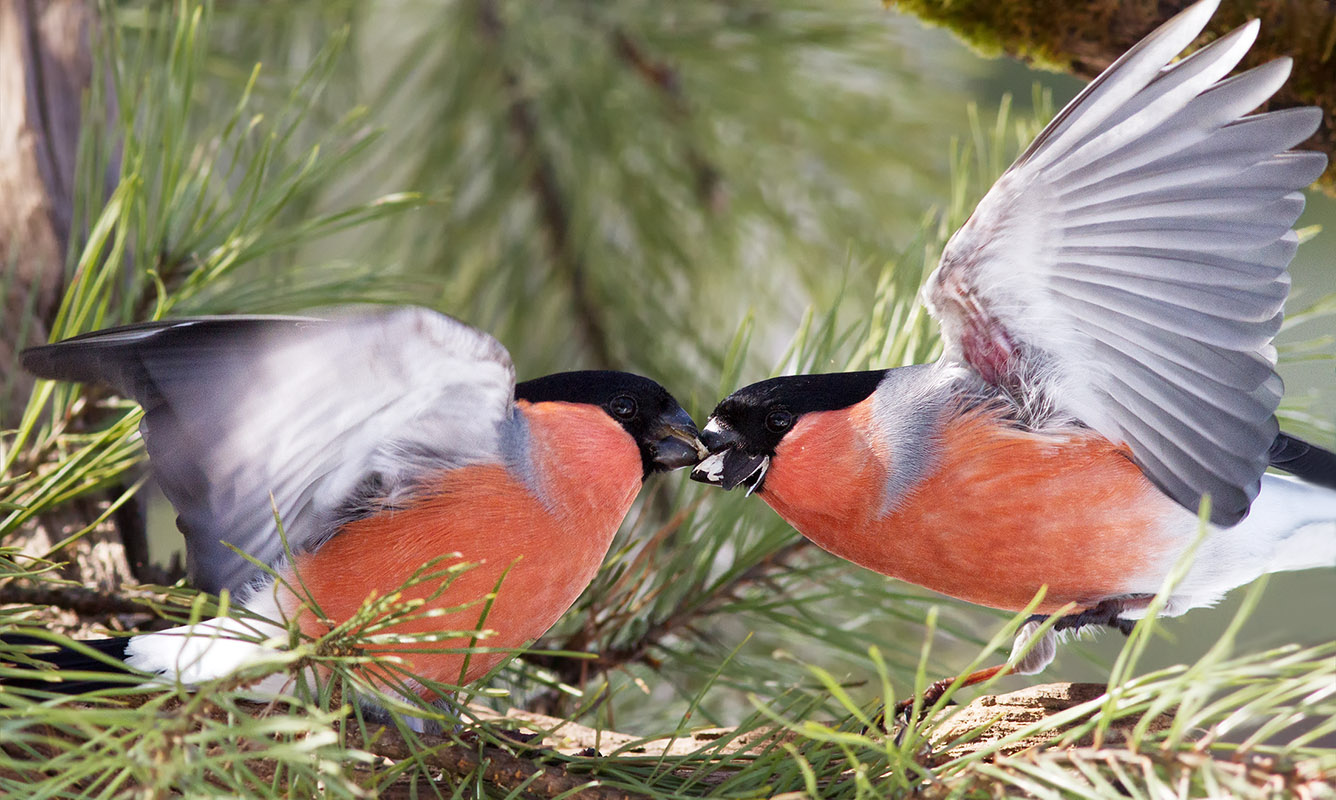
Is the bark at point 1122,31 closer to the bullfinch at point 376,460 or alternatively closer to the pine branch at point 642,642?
the bullfinch at point 376,460

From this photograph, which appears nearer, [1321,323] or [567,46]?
[1321,323]

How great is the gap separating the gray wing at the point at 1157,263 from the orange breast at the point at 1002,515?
0.05 meters

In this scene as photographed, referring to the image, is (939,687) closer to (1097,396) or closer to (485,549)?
(1097,396)

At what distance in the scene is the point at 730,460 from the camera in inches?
50.5

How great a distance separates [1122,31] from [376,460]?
97 cm

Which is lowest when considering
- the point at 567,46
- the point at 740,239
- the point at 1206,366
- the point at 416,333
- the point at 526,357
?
the point at 526,357

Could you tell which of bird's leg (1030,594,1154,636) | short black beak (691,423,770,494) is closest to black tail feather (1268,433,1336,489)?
bird's leg (1030,594,1154,636)

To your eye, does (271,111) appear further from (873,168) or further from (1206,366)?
(1206,366)

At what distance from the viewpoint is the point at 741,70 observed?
7.11ft

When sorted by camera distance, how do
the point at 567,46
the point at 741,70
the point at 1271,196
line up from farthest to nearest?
the point at 741,70
the point at 567,46
the point at 1271,196

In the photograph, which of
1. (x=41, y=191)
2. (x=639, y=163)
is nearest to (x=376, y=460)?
(x=41, y=191)

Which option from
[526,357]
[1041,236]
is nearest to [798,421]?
[1041,236]

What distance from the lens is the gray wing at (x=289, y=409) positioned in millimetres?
1016

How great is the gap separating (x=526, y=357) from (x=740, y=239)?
0.52m
